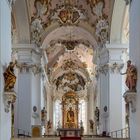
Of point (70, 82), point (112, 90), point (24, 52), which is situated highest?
point (70, 82)

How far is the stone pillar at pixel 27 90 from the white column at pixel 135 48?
8639 millimetres

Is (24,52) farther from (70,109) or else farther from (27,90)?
(70,109)

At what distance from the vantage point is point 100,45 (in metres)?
26.0

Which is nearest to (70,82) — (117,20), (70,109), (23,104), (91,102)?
(70,109)

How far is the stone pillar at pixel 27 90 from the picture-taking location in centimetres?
2450

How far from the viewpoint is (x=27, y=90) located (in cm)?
2508

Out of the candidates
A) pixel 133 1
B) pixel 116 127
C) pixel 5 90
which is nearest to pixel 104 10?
pixel 116 127

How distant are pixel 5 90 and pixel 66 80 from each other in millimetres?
26202

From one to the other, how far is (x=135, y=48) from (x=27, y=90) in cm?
973

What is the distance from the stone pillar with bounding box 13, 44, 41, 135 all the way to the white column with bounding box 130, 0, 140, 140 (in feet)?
28.3

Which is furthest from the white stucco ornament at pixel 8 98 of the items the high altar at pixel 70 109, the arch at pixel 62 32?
the high altar at pixel 70 109

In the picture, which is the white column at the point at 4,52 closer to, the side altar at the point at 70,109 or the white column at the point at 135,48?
the white column at the point at 135,48

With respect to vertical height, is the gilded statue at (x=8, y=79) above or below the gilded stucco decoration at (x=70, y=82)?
below

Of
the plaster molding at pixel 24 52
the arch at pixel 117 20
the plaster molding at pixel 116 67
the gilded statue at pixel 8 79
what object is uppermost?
the arch at pixel 117 20
